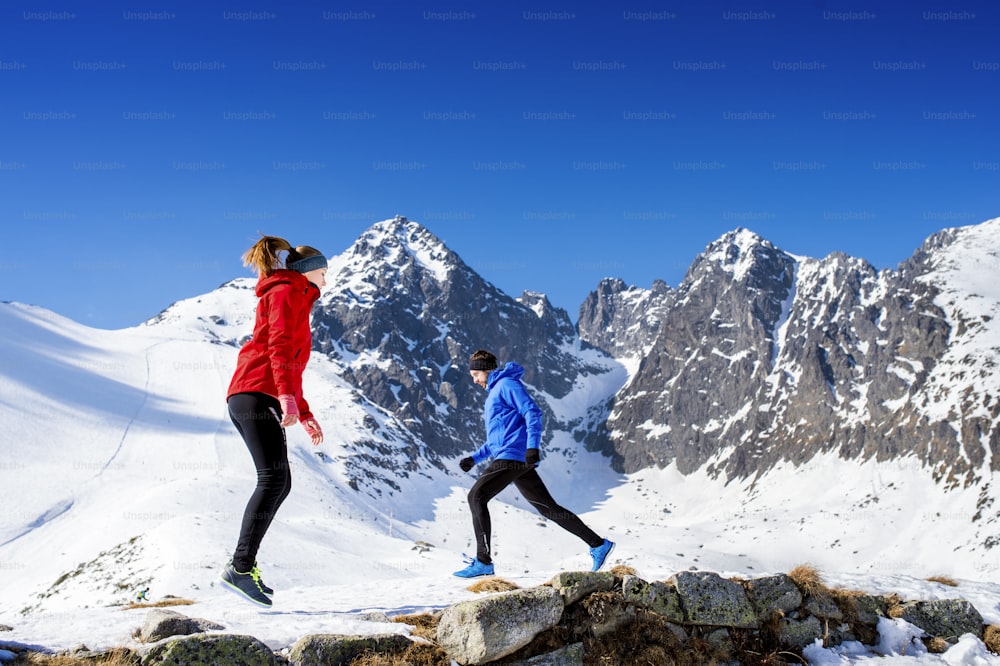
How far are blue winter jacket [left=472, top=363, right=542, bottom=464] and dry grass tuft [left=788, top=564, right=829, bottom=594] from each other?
3.95 metres

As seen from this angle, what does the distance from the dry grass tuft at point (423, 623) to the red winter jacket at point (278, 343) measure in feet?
8.93

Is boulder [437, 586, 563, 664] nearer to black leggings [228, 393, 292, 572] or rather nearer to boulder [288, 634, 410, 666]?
boulder [288, 634, 410, 666]

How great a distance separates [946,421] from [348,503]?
159 m

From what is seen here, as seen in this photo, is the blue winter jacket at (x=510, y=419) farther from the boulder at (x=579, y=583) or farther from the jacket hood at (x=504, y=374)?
the boulder at (x=579, y=583)

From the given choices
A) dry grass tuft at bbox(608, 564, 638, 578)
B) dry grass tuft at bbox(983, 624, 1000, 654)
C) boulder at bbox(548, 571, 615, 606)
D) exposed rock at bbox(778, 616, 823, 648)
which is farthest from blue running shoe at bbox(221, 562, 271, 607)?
dry grass tuft at bbox(983, 624, 1000, 654)

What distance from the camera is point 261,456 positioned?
7.57m

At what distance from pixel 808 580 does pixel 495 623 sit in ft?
15.1

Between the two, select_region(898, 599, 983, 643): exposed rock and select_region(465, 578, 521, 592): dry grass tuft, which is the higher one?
select_region(465, 578, 521, 592): dry grass tuft

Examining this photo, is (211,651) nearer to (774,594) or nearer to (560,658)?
(560,658)

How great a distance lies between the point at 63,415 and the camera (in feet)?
376

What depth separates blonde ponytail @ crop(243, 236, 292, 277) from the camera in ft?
26.5

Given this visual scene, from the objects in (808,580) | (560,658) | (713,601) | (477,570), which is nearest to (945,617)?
(808,580)

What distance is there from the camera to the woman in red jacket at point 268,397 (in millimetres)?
7496

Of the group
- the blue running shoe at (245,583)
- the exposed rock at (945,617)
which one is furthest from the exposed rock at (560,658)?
the exposed rock at (945,617)
